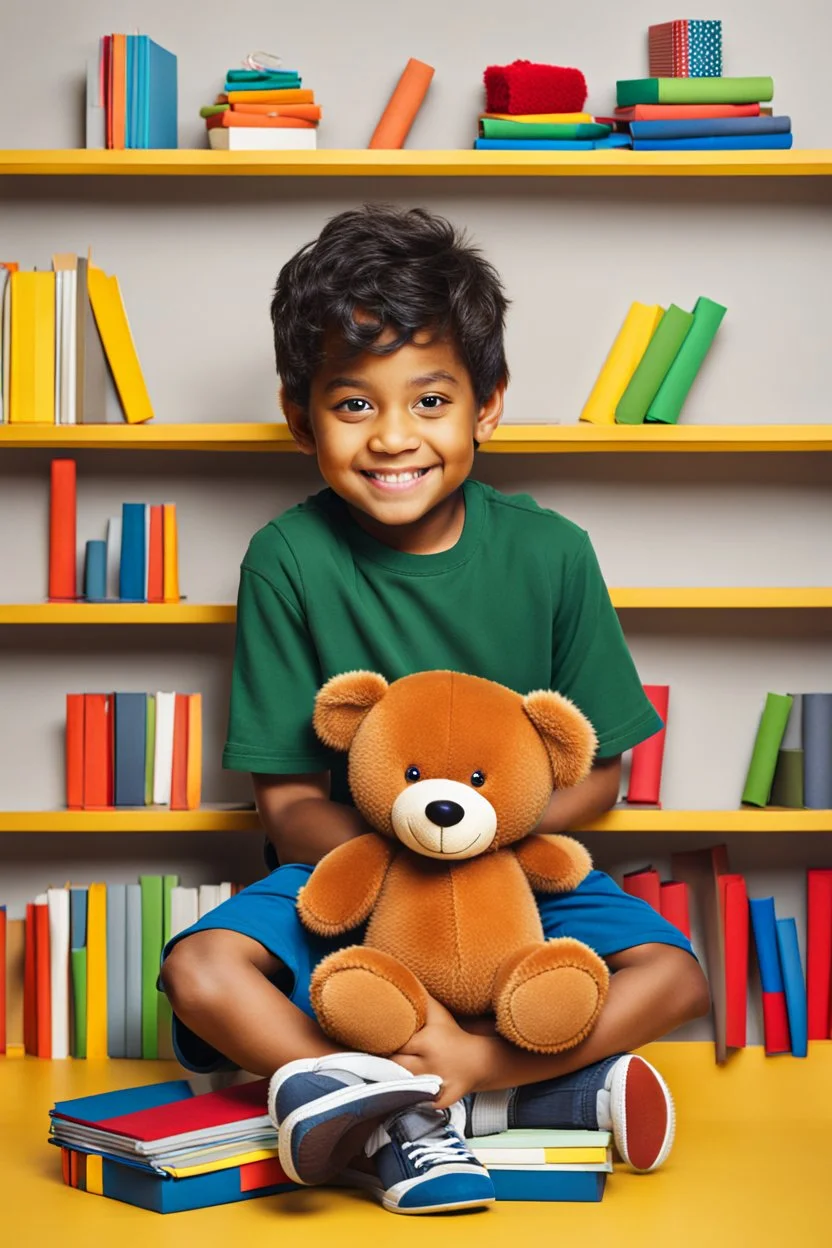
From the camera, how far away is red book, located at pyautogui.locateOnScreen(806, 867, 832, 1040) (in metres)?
1.91

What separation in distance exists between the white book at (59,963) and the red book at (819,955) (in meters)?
1.00

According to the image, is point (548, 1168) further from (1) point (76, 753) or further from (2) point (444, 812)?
(1) point (76, 753)

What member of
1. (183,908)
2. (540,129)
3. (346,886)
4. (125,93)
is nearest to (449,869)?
(346,886)

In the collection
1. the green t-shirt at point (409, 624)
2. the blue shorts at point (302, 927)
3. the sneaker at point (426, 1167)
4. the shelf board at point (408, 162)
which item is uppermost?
the shelf board at point (408, 162)

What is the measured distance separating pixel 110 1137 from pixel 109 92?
1292mm

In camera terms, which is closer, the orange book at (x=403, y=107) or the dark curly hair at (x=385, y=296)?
the dark curly hair at (x=385, y=296)

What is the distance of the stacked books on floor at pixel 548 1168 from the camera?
125cm

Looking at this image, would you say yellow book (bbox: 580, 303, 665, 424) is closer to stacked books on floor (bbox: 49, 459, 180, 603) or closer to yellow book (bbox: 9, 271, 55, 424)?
stacked books on floor (bbox: 49, 459, 180, 603)

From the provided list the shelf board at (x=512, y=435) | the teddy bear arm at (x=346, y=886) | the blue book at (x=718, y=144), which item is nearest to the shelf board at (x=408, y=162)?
the blue book at (x=718, y=144)

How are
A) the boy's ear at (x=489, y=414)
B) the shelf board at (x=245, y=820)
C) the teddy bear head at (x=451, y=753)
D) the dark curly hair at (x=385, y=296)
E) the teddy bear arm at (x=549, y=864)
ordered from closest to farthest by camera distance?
the teddy bear head at (x=451, y=753), the teddy bear arm at (x=549, y=864), the dark curly hair at (x=385, y=296), the boy's ear at (x=489, y=414), the shelf board at (x=245, y=820)

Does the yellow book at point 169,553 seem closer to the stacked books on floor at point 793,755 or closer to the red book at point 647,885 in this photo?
the red book at point 647,885

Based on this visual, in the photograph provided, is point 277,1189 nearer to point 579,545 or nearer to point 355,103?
point 579,545

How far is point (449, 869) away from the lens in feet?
4.23

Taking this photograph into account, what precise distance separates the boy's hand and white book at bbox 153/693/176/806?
72 centimetres
